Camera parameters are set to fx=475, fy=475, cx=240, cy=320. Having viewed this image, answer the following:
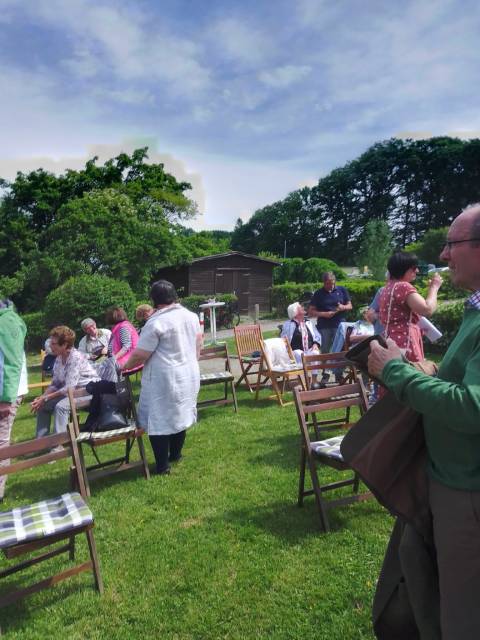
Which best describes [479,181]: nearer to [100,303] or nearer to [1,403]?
[100,303]

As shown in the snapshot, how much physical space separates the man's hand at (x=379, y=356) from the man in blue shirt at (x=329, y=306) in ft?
21.1

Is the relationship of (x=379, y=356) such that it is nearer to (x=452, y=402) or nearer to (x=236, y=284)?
(x=452, y=402)

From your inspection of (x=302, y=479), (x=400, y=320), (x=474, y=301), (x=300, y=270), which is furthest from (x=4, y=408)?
(x=300, y=270)

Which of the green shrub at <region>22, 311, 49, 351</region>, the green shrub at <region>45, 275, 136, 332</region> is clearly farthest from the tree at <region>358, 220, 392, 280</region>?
the green shrub at <region>22, 311, 49, 351</region>

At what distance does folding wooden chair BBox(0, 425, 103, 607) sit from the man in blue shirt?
5.73 meters

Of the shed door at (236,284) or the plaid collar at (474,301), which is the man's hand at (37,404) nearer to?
the plaid collar at (474,301)

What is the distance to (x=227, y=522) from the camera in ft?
12.4

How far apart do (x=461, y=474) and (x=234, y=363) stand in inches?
393

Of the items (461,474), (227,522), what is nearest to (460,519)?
(461,474)

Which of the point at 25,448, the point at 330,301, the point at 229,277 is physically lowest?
A: the point at 25,448

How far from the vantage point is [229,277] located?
3069cm

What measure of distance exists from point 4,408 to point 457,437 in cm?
388

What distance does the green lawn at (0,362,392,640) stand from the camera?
8.79 feet

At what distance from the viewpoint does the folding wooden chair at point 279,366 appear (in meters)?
7.36
